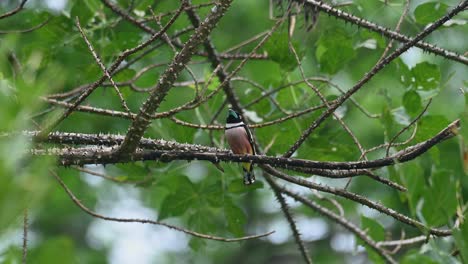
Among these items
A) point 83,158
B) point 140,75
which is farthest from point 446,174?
point 140,75

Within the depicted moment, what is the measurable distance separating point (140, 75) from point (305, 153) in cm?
133

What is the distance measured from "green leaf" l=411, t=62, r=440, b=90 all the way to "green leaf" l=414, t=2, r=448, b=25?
0.27m

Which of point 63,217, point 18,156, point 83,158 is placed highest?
point 63,217

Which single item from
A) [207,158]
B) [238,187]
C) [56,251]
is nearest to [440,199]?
[56,251]

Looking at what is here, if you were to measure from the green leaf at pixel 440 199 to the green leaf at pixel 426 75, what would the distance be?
275cm

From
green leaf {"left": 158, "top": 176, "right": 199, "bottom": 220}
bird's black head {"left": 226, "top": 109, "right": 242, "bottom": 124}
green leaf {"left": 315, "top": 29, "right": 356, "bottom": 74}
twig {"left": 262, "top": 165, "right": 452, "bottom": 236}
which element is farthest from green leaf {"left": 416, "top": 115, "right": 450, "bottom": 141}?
green leaf {"left": 158, "top": 176, "right": 199, "bottom": 220}

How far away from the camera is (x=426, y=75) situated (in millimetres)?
4125

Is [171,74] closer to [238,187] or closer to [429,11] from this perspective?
[238,187]

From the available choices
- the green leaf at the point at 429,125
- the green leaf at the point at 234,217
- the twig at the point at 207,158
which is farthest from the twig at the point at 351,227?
the twig at the point at 207,158

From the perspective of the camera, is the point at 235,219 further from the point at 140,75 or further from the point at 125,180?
the point at 140,75

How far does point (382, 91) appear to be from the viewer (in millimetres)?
4277

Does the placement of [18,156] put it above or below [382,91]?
below

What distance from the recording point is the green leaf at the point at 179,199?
4.58 m

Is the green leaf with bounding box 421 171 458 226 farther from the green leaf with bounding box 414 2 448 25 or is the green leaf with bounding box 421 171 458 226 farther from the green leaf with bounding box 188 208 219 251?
the green leaf with bounding box 188 208 219 251
